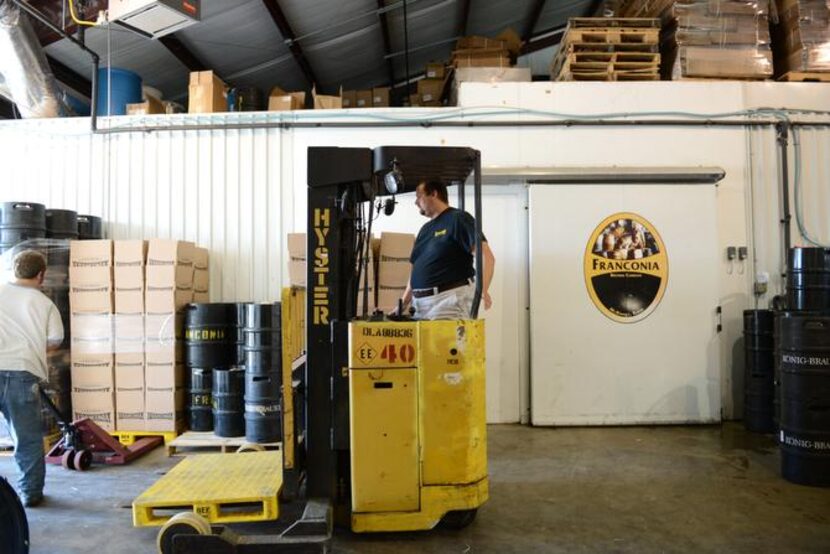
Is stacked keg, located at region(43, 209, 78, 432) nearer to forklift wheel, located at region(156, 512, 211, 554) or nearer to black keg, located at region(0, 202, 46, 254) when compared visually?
black keg, located at region(0, 202, 46, 254)

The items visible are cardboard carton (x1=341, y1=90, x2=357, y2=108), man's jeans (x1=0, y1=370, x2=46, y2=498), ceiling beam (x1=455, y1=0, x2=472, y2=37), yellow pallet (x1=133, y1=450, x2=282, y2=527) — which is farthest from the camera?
ceiling beam (x1=455, y1=0, x2=472, y2=37)

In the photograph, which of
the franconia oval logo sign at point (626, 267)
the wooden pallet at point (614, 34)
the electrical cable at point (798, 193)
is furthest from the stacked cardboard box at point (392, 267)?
the electrical cable at point (798, 193)

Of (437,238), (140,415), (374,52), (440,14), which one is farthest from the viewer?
(374,52)

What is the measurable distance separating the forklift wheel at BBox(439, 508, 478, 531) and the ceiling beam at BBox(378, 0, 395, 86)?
271 inches

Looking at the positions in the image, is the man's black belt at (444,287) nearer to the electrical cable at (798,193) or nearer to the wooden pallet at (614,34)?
the wooden pallet at (614,34)

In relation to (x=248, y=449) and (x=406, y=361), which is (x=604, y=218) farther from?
(x=248, y=449)

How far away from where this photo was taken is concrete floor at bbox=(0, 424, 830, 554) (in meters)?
3.45

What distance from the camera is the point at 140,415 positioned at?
19.6ft

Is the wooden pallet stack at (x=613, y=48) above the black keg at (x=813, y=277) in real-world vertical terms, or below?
above

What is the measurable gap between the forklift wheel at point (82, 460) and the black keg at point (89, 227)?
2.68m

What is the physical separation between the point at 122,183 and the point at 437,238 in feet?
16.5

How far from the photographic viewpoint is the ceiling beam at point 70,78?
7.51 meters

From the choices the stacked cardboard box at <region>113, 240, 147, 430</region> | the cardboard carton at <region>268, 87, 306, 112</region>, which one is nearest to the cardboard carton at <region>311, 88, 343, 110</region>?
the cardboard carton at <region>268, 87, 306, 112</region>

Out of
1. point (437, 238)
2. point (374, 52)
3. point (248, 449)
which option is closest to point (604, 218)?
point (437, 238)
